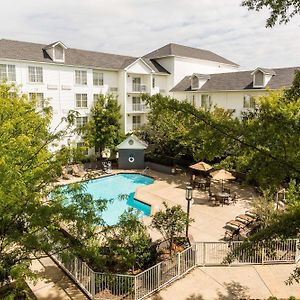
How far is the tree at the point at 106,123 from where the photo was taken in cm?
3189

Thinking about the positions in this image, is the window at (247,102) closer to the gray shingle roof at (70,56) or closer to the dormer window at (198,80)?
the dormer window at (198,80)

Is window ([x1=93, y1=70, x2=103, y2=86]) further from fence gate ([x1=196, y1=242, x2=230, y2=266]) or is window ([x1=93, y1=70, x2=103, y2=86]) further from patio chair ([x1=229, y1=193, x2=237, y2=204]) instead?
fence gate ([x1=196, y1=242, x2=230, y2=266])

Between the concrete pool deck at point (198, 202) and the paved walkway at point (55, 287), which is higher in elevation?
the concrete pool deck at point (198, 202)

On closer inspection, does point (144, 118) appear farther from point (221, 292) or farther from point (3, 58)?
point (221, 292)

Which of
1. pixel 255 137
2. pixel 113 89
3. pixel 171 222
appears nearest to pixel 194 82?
pixel 113 89

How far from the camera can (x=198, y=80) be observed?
36.8 metres

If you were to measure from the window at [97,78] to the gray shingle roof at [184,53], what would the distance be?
11409mm

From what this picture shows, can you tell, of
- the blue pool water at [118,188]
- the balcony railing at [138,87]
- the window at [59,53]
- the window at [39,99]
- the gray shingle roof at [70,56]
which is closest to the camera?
the window at [39,99]

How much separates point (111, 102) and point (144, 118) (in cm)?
650

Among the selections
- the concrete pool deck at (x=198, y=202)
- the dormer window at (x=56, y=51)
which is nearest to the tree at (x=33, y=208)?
the concrete pool deck at (x=198, y=202)

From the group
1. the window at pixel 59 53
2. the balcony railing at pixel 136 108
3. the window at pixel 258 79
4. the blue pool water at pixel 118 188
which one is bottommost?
the blue pool water at pixel 118 188

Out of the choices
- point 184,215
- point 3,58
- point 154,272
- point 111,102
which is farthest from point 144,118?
point 154,272

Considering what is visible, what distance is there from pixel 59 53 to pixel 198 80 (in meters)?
16.9

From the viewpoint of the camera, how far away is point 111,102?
33062 mm
